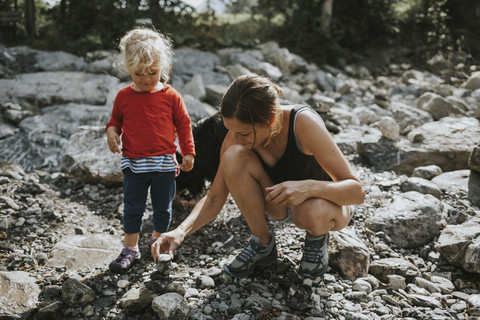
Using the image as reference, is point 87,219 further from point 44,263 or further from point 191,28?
point 191,28

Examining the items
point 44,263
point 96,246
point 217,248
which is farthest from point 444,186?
point 44,263

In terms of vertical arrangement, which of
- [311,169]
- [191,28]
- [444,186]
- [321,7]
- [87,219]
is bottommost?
[87,219]

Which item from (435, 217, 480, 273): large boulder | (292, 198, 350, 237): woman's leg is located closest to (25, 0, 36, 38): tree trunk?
(292, 198, 350, 237): woman's leg

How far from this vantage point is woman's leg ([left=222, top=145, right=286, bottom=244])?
224cm

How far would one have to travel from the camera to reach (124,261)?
8.19 ft

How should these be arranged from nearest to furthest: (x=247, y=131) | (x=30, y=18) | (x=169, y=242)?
(x=169, y=242) → (x=247, y=131) → (x=30, y=18)

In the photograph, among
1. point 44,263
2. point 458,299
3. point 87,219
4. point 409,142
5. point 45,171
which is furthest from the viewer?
point 409,142

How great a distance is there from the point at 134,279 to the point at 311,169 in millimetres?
1335

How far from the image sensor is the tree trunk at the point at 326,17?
10312 millimetres

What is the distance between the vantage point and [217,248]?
9.39 ft

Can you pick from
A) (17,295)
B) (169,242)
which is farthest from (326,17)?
(17,295)

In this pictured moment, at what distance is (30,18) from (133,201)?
7.66 m

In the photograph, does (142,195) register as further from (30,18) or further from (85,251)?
(30,18)

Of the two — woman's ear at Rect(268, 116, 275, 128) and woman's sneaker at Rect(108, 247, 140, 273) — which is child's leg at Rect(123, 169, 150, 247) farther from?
woman's ear at Rect(268, 116, 275, 128)
